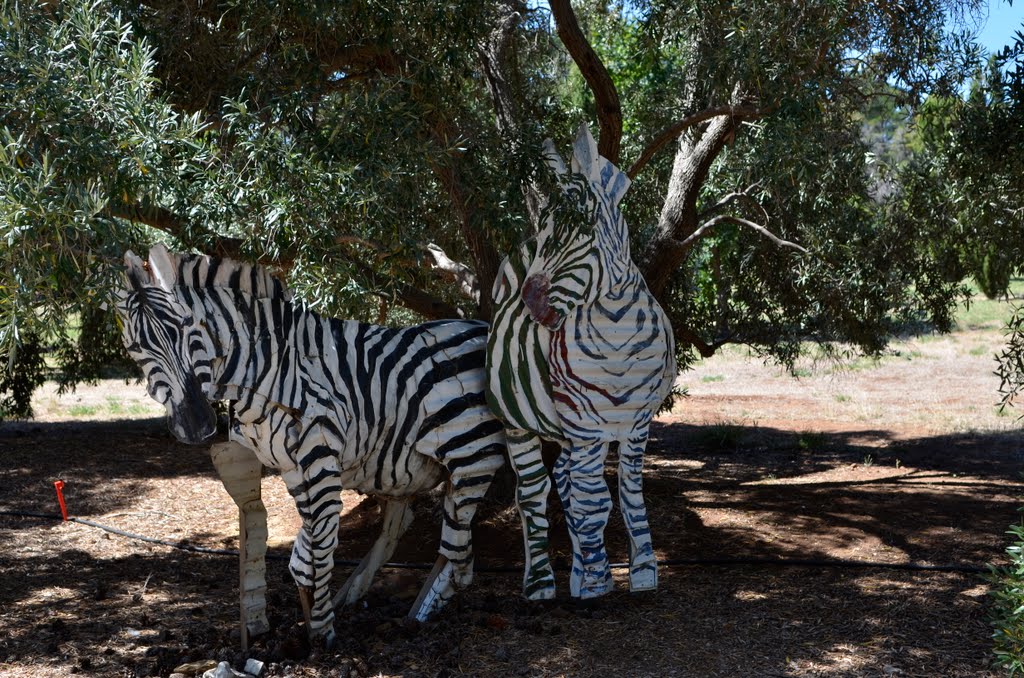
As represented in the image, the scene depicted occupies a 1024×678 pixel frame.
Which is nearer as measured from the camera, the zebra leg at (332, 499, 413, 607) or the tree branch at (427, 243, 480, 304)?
the zebra leg at (332, 499, 413, 607)

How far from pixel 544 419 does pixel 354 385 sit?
113 centimetres

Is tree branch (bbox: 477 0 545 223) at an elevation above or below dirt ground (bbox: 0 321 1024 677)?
above

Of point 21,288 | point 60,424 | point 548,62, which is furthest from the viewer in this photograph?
point 60,424

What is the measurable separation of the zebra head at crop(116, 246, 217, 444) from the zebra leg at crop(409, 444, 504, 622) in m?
1.49

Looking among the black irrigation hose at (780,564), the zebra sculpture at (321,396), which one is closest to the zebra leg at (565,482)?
the zebra sculpture at (321,396)

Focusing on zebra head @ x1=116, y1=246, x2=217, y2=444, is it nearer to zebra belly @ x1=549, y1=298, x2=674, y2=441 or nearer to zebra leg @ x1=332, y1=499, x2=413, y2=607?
zebra leg @ x1=332, y1=499, x2=413, y2=607

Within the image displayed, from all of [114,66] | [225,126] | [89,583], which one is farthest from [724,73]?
[89,583]

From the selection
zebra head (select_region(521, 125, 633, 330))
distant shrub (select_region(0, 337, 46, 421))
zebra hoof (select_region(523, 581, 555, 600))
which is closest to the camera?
zebra head (select_region(521, 125, 633, 330))

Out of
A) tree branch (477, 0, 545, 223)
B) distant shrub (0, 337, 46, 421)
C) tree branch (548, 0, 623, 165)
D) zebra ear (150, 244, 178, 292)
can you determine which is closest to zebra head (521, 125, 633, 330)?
tree branch (548, 0, 623, 165)

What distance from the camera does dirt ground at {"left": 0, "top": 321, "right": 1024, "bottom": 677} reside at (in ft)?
17.4

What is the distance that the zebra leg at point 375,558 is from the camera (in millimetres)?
5984

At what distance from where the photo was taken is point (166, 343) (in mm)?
4801

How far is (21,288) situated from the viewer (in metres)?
3.99

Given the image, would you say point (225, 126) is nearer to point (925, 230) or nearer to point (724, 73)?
point (724, 73)
